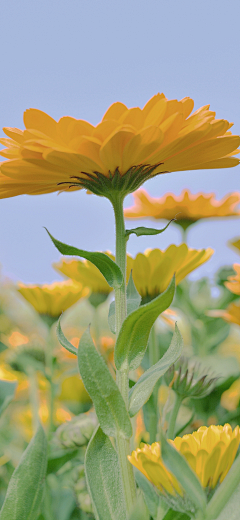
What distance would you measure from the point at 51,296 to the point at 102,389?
56cm

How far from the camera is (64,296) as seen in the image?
954 mm

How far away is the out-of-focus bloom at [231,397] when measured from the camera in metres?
0.93

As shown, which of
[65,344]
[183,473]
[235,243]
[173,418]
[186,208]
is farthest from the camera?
[186,208]

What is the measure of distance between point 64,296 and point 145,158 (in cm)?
56

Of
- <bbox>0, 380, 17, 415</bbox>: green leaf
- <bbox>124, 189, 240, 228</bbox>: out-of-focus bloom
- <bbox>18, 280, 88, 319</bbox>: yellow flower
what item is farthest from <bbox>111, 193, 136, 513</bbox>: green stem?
<bbox>124, 189, 240, 228</bbox>: out-of-focus bloom

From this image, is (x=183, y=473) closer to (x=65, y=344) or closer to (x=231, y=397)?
(x=65, y=344)

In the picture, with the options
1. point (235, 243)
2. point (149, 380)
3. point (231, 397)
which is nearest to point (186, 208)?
point (235, 243)

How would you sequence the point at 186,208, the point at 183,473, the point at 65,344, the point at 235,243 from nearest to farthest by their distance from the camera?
1. the point at 183,473
2. the point at 65,344
3. the point at 235,243
4. the point at 186,208

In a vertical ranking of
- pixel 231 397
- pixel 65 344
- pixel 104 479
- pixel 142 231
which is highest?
pixel 142 231

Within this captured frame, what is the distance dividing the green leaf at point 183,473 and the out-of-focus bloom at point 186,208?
0.92 m

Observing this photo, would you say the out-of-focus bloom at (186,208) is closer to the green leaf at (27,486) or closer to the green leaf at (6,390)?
the green leaf at (6,390)

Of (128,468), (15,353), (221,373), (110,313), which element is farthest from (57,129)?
(15,353)

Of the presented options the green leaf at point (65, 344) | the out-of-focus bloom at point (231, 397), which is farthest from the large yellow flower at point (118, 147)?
the out-of-focus bloom at point (231, 397)

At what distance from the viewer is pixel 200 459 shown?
38 centimetres
